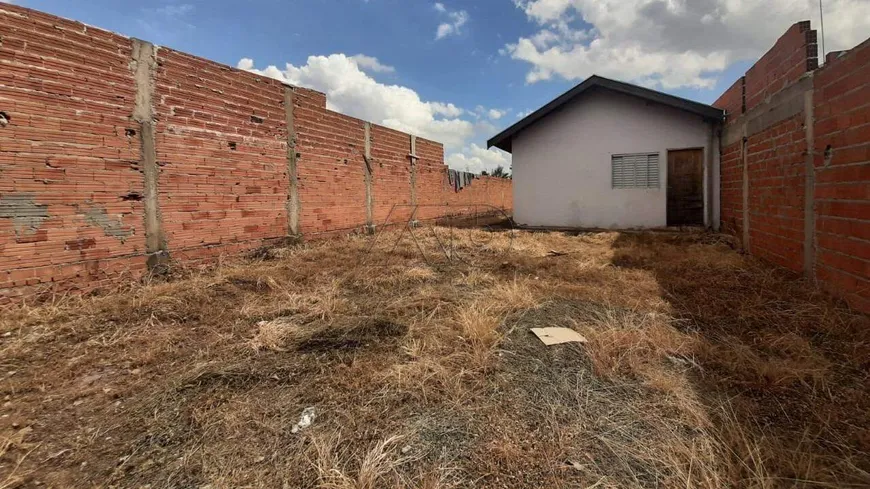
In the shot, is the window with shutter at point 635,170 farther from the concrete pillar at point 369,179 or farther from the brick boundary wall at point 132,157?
the brick boundary wall at point 132,157

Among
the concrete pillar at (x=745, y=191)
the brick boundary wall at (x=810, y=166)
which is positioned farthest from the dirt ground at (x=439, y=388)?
the concrete pillar at (x=745, y=191)

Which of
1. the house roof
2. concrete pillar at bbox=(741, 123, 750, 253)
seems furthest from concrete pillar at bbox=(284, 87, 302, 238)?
concrete pillar at bbox=(741, 123, 750, 253)

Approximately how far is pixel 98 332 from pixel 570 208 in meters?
9.49

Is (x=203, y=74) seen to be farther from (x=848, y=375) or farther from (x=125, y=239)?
(x=848, y=375)

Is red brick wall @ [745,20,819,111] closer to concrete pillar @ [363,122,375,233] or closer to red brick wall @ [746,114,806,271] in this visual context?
red brick wall @ [746,114,806,271]

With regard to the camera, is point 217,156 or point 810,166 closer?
point 810,166

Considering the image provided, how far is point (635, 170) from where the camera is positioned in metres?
8.87

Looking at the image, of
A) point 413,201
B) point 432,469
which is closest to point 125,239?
point 432,469

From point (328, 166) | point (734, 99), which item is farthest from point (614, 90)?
point (328, 166)

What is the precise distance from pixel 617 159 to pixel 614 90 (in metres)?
1.66

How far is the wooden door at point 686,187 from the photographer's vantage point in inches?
325

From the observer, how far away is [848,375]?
84.4 inches

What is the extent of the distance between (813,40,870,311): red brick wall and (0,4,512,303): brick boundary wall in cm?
715

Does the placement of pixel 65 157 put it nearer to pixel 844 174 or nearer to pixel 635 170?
pixel 844 174
